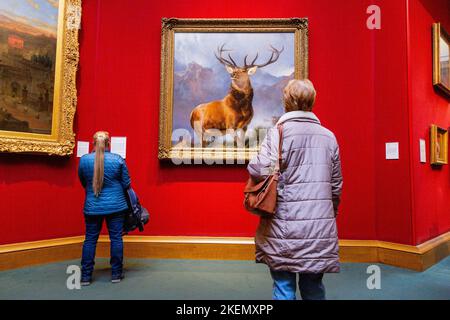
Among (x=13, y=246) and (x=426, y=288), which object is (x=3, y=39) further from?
(x=426, y=288)

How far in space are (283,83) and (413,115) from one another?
69.2 inches

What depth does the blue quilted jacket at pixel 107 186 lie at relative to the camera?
350cm

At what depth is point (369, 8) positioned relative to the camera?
4766 millimetres

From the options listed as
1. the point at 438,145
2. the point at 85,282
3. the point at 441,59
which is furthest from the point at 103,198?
the point at 441,59

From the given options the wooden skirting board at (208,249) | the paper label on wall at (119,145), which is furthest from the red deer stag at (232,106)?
the wooden skirting board at (208,249)

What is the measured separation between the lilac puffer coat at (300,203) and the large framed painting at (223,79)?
2623 mm

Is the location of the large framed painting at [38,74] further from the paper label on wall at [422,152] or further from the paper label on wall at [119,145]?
the paper label on wall at [422,152]

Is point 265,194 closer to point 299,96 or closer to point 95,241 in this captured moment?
point 299,96

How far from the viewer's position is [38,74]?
4352 millimetres

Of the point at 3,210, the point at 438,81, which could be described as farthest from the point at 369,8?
the point at 3,210

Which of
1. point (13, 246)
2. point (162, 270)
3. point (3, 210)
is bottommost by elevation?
point (162, 270)

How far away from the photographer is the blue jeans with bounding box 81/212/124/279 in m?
3.55

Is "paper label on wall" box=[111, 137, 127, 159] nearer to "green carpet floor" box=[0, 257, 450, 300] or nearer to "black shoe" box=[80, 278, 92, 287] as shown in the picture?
"green carpet floor" box=[0, 257, 450, 300]

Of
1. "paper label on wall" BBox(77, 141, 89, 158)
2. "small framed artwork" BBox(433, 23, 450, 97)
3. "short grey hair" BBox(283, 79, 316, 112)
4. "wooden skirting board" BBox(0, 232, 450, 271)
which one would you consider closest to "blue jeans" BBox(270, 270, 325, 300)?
"short grey hair" BBox(283, 79, 316, 112)
